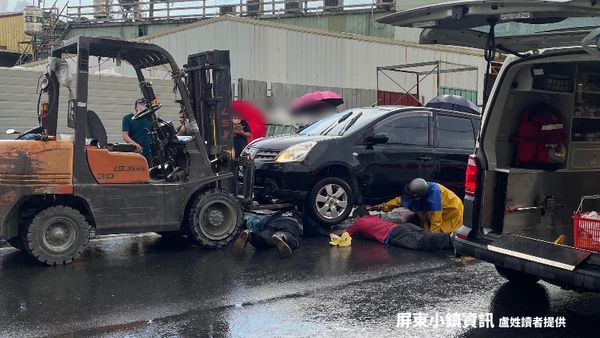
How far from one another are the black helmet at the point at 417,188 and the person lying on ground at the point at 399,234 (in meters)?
0.42

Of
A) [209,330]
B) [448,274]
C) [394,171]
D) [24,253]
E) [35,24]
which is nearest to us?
[209,330]

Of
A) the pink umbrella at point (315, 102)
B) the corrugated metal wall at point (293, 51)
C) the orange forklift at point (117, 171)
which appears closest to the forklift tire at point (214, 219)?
the orange forklift at point (117, 171)

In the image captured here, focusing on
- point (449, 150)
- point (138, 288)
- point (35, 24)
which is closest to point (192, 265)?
point (138, 288)

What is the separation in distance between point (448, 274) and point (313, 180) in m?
2.56

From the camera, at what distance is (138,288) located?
19.3 feet

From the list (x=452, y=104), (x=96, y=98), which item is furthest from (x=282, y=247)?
(x=96, y=98)

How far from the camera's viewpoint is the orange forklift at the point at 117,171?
6539 mm

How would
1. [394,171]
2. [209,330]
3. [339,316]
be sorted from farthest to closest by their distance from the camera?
[394,171] → [339,316] → [209,330]

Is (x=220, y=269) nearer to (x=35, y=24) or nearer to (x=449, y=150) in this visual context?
(x=449, y=150)

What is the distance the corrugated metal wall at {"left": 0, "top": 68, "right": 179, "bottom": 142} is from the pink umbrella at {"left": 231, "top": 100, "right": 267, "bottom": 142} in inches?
128

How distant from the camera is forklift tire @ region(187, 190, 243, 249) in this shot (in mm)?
7395

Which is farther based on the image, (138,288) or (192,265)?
(192,265)

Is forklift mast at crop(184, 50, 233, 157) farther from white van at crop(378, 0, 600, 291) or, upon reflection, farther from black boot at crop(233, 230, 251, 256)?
white van at crop(378, 0, 600, 291)

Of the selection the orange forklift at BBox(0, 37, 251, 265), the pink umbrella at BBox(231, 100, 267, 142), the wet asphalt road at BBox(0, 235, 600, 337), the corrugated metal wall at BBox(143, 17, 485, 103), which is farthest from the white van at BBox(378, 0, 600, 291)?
the corrugated metal wall at BBox(143, 17, 485, 103)
